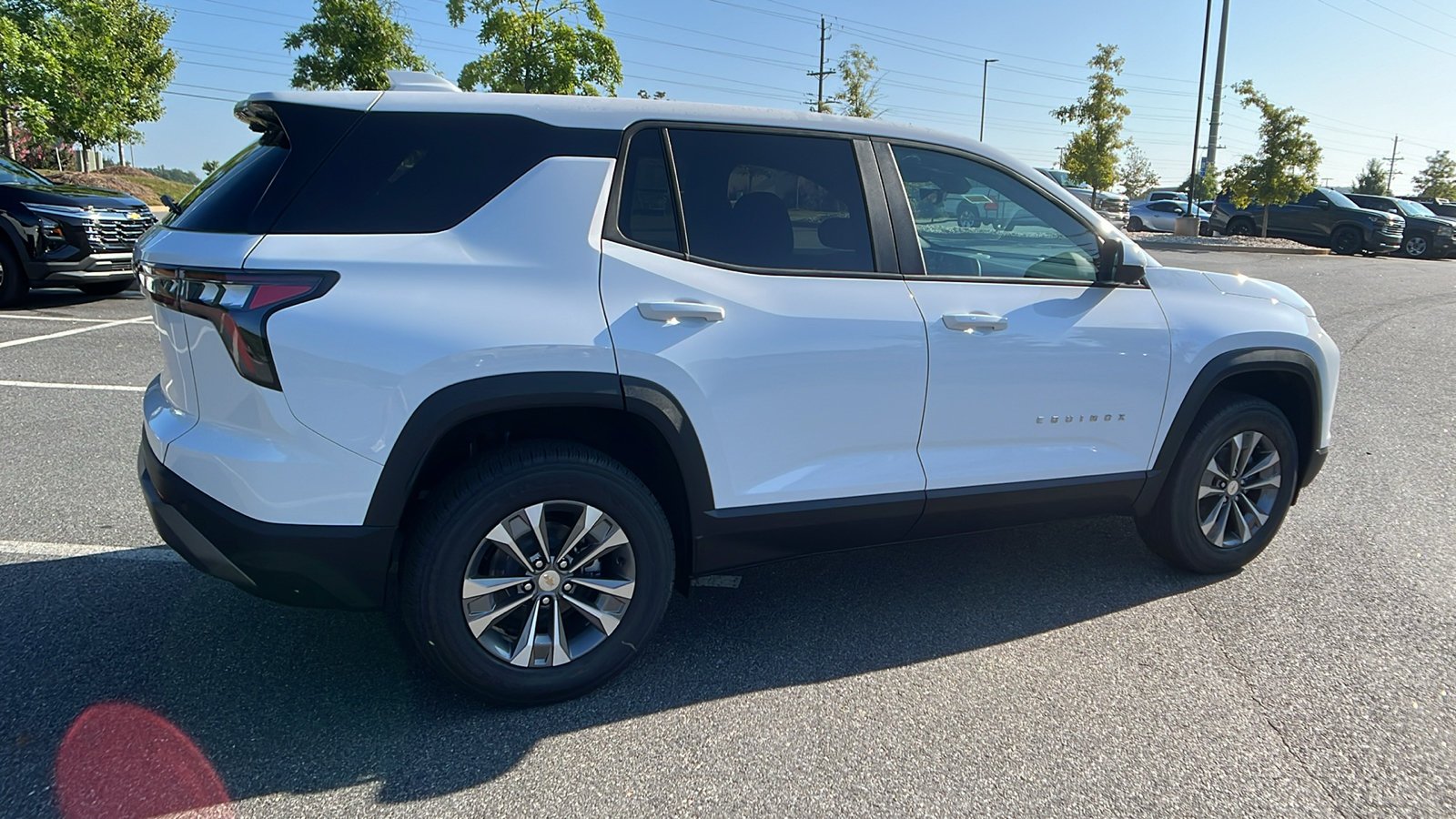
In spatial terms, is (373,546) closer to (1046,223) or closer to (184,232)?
(184,232)

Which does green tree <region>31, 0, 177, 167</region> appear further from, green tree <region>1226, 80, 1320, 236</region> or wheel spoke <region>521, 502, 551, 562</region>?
green tree <region>1226, 80, 1320, 236</region>

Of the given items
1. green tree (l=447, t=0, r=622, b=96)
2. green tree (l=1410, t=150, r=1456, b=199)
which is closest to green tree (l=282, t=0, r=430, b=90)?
green tree (l=447, t=0, r=622, b=96)

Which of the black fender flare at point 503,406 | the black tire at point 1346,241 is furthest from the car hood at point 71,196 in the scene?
the black tire at point 1346,241

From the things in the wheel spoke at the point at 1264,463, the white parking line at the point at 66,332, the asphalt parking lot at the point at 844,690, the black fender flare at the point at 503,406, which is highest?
the black fender flare at the point at 503,406

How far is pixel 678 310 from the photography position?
106 inches

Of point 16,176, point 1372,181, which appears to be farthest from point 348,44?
point 1372,181

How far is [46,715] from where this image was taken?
2629 millimetres

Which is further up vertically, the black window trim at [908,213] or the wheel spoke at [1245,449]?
the black window trim at [908,213]

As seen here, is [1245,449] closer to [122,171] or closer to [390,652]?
[390,652]

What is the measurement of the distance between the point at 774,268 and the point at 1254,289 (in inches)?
87.0

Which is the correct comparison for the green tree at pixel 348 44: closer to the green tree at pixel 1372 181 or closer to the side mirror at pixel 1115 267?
the side mirror at pixel 1115 267

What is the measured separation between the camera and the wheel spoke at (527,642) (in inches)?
107

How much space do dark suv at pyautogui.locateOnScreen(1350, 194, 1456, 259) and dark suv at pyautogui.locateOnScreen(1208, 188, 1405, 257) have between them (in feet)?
1.36

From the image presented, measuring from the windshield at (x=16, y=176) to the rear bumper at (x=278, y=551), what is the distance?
31.5ft
